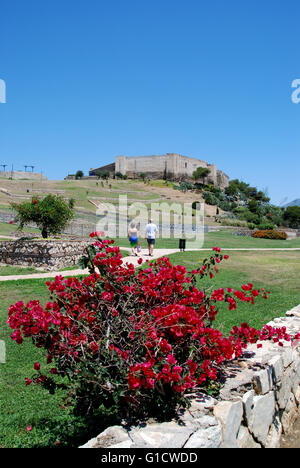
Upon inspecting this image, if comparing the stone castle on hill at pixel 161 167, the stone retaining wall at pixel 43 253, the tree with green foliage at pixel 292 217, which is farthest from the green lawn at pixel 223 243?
the stone castle on hill at pixel 161 167

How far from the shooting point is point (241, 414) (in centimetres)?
323

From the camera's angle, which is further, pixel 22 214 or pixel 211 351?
pixel 22 214

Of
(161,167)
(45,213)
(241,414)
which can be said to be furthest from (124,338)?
(161,167)

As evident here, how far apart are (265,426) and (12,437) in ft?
7.86

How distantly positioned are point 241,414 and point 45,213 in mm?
12637

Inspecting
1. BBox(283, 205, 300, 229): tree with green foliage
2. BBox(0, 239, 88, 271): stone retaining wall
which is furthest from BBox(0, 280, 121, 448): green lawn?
BBox(283, 205, 300, 229): tree with green foliage

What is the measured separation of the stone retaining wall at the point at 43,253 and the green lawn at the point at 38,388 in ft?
7.74

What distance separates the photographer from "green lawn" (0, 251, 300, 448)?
3.56m

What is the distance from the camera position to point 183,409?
311 cm

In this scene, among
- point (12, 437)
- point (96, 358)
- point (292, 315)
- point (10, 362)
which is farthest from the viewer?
point (292, 315)

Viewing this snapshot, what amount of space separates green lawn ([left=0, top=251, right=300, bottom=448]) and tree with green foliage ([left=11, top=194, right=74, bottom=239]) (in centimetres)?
469

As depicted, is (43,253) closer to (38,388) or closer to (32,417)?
(38,388)

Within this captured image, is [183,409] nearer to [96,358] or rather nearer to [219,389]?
[219,389]
